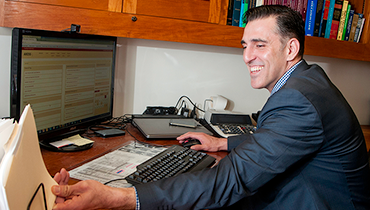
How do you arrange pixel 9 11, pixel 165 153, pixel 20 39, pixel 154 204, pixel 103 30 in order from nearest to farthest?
pixel 154 204 → pixel 20 39 → pixel 165 153 → pixel 9 11 → pixel 103 30

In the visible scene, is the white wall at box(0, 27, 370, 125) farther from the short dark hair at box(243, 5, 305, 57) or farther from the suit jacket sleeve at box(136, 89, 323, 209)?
the suit jacket sleeve at box(136, 89, 323, 209)

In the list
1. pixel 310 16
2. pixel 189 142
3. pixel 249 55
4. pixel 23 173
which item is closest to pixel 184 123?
pixel 189 142

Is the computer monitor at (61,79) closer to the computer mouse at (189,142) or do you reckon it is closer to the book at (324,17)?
the computer mouse at (189,142)

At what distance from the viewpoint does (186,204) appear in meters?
0.92

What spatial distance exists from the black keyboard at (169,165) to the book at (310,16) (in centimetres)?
117

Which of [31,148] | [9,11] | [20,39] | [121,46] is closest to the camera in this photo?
[31,148]

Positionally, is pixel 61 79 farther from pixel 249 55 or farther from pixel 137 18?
pixel 249 55

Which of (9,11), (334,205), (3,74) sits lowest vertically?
(334,205)

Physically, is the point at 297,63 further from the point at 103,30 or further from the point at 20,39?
the point at 20,39

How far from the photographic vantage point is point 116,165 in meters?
1.14

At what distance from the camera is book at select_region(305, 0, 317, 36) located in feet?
6.38

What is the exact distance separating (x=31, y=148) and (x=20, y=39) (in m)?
0.53

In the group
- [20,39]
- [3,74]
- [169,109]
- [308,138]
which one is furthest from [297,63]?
[3,74]

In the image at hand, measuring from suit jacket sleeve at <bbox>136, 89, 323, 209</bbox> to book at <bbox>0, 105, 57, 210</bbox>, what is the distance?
1.11 feet
